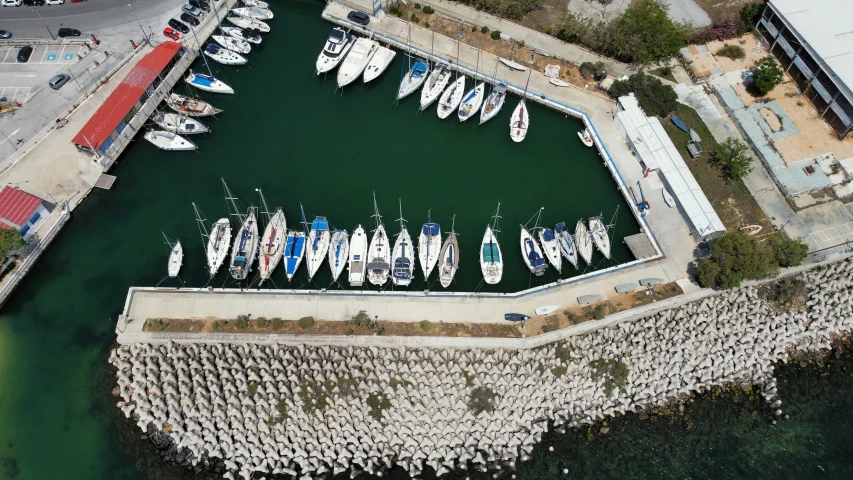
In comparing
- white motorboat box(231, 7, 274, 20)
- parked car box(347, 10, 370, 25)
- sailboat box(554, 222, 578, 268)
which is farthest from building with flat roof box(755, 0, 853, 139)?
white motorboat box(231, 7, 274, 20)

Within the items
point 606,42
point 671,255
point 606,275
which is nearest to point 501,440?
point 606,275

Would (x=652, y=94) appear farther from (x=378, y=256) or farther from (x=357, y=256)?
(x=357, y=256)

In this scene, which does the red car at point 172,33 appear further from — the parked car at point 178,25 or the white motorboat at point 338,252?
the white motorboat at point 338,252

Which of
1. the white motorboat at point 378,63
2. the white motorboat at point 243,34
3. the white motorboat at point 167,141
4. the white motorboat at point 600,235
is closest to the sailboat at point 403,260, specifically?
the white motorboat at point 600,235

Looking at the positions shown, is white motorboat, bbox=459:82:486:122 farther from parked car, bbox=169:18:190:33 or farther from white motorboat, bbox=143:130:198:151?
parked car, bbox=169:18:190:33

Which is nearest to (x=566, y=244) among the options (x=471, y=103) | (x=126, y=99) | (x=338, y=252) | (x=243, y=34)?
(x=471, y=103)

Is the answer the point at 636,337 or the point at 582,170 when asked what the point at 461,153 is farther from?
the point at 636,337

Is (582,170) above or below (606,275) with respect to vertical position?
above
